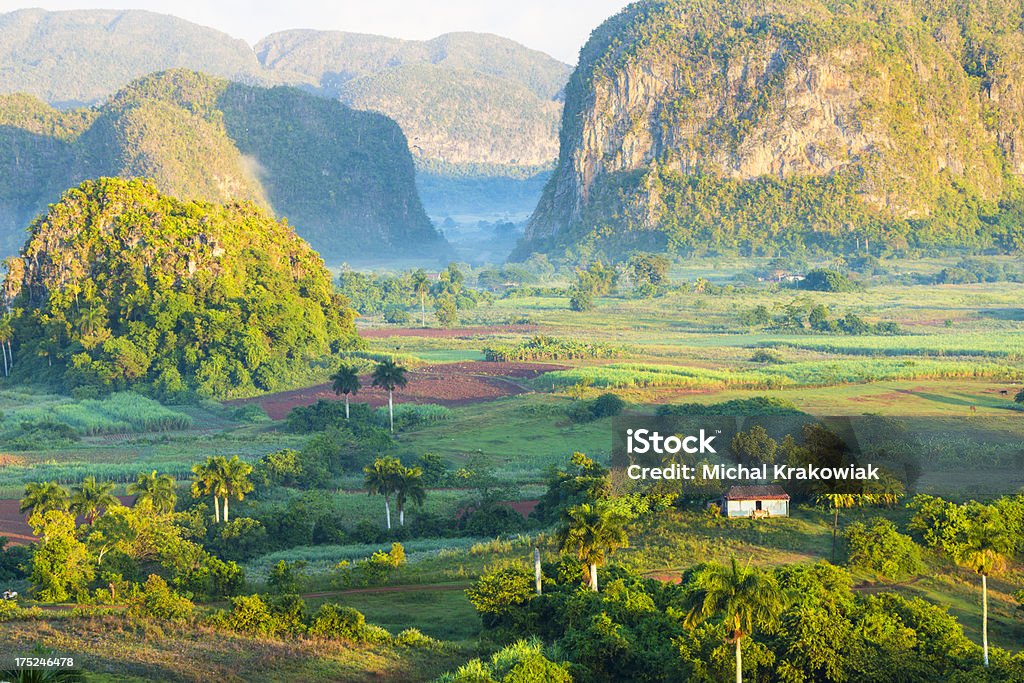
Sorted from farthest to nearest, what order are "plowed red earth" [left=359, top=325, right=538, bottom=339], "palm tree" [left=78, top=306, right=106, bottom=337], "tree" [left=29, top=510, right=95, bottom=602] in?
"plowed red earth" [left=359, top=325, right=538, bottom=339] < "palm tree" [left=78, top=306, right=106, bottom=337] < "tree" [left=29, top=510, right=95, bottom=602]

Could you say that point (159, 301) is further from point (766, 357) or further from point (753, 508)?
point (753, 508)

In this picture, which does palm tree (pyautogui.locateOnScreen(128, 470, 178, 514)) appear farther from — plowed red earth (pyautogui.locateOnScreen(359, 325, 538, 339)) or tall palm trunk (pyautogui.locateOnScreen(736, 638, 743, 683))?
plowed red earth (pyautogui.locateOnScreen(359, 325, 538, 339))

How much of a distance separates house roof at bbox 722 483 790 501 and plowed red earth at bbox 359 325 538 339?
5972 centimetres

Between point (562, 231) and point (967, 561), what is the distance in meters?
145

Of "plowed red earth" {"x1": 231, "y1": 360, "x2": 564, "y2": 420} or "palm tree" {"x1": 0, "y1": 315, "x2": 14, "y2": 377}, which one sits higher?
"palm tree" {"x1": 0, "y1": 315, "x2": 14, "y2": 377}

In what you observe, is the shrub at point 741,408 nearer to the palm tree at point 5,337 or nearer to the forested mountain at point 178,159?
the palm tree at point 5,337

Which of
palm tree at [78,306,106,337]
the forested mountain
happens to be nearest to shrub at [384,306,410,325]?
palm tree at [78,306,106,337]

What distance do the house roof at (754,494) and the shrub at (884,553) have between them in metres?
4.10

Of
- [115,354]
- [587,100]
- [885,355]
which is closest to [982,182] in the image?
[587,100]

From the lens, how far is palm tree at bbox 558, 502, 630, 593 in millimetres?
32688

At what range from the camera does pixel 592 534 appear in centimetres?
3272

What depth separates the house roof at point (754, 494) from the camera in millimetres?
40594

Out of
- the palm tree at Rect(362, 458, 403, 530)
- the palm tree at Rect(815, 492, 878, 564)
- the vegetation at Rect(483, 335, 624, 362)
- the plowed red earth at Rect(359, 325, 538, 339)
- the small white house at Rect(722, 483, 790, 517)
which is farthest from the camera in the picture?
the plowed red earth at Rect(359, 325, 538, 339)

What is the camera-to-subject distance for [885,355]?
A: 82.7 meters
